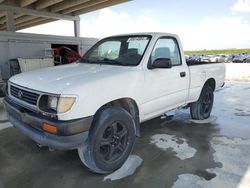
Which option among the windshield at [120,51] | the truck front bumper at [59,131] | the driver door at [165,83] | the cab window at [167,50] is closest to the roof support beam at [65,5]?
the windshield at [120,51]

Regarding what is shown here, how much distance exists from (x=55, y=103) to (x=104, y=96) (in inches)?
21.3

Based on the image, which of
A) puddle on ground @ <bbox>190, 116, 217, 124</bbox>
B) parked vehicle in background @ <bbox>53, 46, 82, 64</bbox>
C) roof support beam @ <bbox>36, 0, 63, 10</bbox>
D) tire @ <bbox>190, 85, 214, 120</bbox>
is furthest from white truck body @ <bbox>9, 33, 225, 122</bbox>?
roof support beam @ <bbox>36, 0, 63, 10</bbox>

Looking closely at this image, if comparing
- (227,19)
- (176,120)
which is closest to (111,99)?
(176,120)

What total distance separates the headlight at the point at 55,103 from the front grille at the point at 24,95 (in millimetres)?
117

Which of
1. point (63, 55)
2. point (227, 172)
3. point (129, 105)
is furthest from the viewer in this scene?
point (63, 55)

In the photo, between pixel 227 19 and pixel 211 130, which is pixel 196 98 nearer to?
pixel 211 130

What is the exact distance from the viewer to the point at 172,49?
13.2 ft

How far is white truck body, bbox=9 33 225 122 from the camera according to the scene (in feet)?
7.93

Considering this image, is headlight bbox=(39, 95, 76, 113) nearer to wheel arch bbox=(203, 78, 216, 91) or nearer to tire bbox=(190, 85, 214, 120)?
tire bbox=(190, 85, 214, 120)

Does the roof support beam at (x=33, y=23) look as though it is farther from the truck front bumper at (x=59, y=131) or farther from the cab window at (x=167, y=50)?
the truck front bumper at (x=59, y=131)

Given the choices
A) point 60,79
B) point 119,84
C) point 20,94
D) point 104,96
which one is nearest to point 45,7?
point 20,94

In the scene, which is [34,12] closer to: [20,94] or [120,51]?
[120,51]

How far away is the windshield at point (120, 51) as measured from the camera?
336 cm

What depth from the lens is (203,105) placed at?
504 cm
